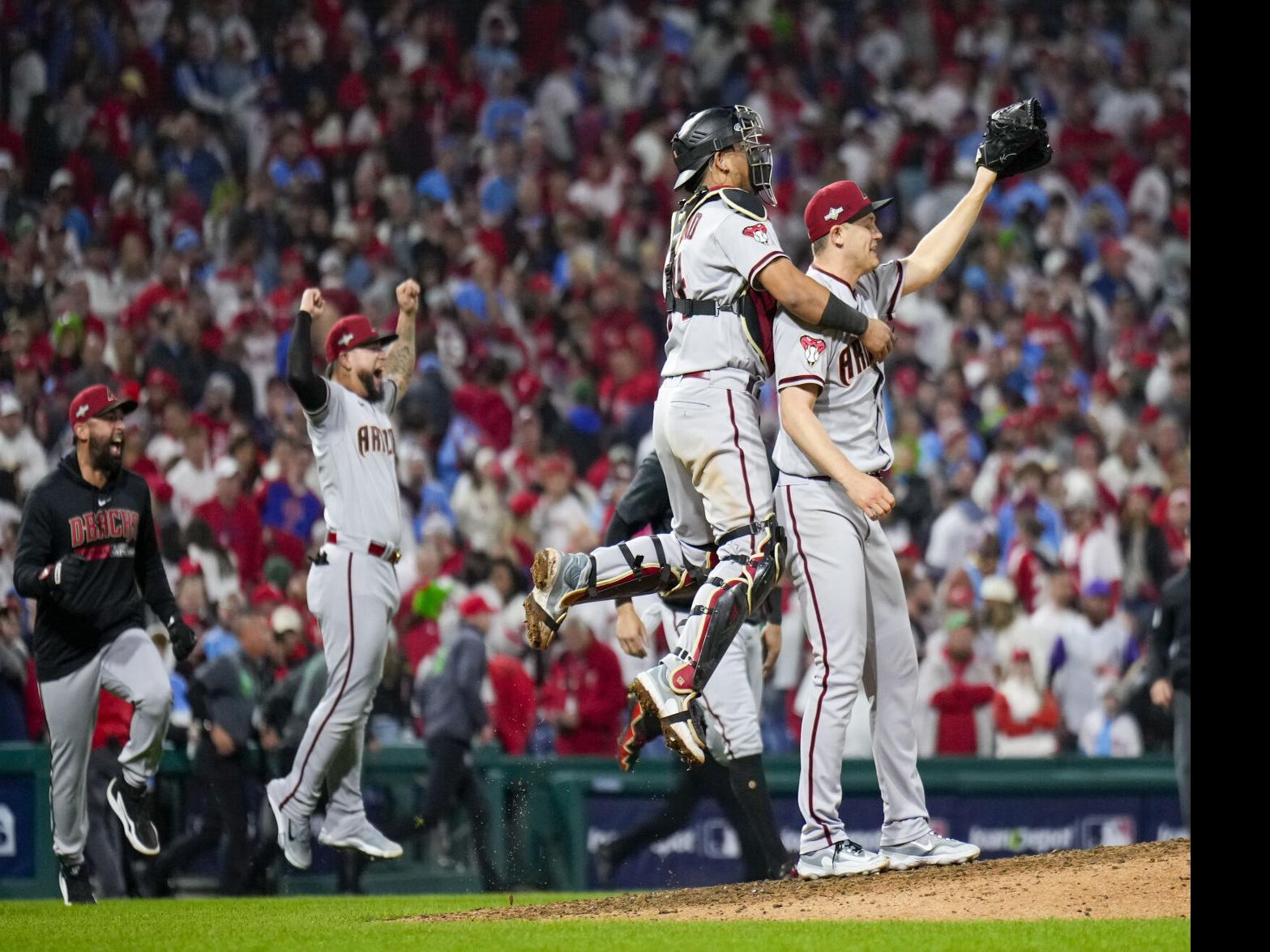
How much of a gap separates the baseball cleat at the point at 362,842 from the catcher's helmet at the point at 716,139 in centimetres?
335

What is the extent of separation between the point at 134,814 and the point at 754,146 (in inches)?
150

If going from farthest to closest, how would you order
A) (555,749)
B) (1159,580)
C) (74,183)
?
(74,183)
(1159,580)
(555,749)

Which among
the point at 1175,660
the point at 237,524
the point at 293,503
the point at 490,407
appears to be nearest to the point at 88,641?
the point at 237,524

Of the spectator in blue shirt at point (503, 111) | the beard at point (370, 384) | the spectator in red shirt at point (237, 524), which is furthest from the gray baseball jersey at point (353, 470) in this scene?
the spectator in blue shirt at point (503, 111)

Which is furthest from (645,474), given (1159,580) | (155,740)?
(1159,580)

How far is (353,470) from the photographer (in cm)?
781

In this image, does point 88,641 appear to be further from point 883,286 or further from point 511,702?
point 883,286

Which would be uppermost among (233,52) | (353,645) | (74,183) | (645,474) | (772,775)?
(233,52)

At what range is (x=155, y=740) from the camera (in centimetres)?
761

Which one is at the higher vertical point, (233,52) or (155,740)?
(233,52)

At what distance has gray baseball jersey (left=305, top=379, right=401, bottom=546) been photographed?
7.81 metres
